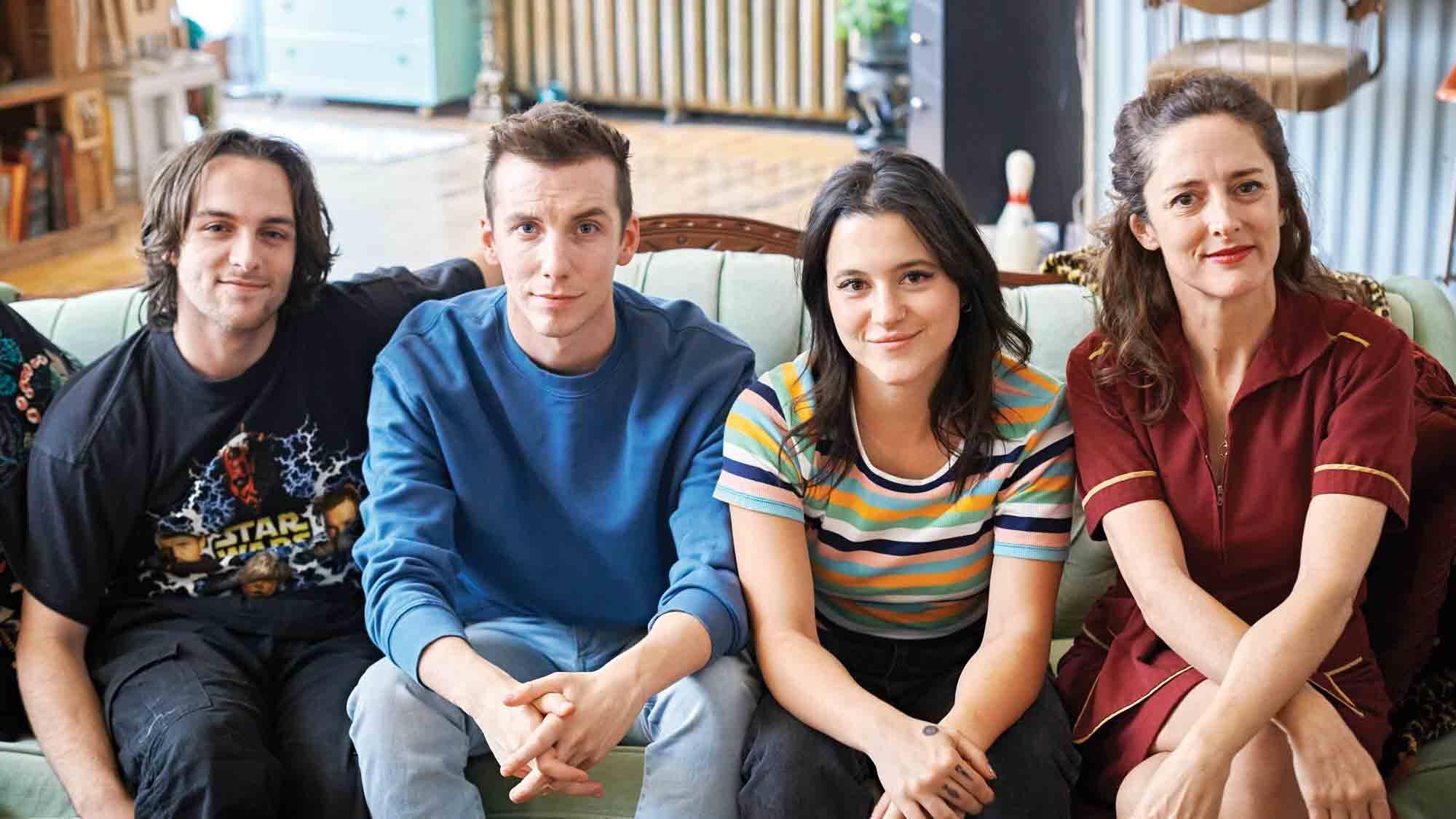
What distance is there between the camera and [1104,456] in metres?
1.83

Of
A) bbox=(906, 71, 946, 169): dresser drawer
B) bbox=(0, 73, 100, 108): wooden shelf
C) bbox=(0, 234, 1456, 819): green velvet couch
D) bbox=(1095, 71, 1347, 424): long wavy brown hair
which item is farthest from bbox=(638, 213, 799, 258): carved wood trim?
bbox=(0, 73, 100, 108): wooden shelf

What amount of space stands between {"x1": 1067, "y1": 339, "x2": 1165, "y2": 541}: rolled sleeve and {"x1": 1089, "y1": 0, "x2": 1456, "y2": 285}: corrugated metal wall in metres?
2.34

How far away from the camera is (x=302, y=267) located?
2105 mm

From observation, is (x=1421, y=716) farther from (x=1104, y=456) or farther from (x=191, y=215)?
(x=191, y=215)

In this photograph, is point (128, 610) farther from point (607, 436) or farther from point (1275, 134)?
point (1275, 134)

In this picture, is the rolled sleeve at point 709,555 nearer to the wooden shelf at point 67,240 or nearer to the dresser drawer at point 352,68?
the wooden shelf at point 67,240

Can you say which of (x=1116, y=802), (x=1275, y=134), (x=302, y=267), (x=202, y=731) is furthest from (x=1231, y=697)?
(x=302, y=267)

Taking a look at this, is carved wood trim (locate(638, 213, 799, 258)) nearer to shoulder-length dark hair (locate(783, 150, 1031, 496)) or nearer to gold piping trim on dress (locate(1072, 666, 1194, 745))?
shoulder-length dark hair (locate(783, 150, 1031, 496))

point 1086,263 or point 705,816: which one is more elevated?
point 1086,263

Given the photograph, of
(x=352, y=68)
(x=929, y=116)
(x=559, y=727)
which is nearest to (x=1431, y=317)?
(x=559, y=727)

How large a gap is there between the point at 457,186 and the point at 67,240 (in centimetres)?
161

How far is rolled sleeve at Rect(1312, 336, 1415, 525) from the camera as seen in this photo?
1.74 m

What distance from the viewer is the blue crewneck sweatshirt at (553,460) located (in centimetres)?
195

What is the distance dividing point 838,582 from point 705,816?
1.03ft
